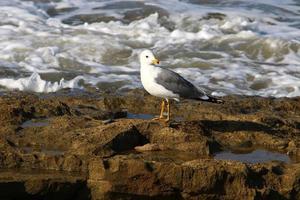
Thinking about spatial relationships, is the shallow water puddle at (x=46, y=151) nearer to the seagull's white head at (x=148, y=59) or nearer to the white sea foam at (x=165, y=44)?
the seagull's white head at (x=148, y=59)

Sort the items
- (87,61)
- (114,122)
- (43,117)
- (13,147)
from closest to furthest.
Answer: (13,147) → (114,122) → (43,117) → (87,61)

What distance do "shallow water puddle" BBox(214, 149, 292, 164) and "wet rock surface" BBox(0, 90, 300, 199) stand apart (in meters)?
0.07

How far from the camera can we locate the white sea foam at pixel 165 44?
9.89 metres

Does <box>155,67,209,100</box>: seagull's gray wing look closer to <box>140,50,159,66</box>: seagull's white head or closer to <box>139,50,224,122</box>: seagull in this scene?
<box>139,50,224,122</box>: seagull

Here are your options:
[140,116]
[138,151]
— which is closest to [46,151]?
[138,151]

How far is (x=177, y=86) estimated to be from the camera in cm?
562

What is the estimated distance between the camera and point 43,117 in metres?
5.61

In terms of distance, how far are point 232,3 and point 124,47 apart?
20.8 ft

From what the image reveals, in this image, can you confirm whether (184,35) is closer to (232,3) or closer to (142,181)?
(232,3)

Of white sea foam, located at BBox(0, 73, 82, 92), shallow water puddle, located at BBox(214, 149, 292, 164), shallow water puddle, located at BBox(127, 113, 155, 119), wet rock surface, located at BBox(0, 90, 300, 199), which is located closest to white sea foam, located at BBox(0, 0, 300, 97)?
white sea foam, located at BBox(0, 73, 82, 92)

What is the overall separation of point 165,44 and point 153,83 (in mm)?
7055

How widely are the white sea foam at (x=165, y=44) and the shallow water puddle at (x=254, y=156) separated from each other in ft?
13.2

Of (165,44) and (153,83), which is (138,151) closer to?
(153,83)

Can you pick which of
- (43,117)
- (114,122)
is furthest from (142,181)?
(43,117)
